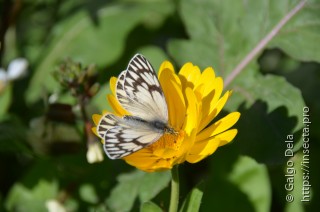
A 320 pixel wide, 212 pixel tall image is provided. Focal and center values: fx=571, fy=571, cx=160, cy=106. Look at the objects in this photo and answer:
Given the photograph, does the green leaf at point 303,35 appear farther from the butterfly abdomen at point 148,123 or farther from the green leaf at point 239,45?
the butterfly abdomen at point 148,123

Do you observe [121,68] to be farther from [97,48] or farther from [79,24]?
[79,24]

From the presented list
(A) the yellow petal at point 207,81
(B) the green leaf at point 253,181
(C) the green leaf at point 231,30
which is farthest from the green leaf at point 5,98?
(A) the yellow petal at point 207,81

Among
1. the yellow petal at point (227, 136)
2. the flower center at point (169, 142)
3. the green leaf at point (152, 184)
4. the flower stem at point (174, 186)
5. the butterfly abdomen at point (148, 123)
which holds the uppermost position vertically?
the butterfly abdomen at point (148, 123)

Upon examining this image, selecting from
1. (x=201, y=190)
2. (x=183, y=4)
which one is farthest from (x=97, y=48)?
(x=201, y=190)

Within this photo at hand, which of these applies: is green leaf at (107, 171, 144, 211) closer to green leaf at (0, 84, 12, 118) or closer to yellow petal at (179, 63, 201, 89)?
yellow petal at (179, 63, 201, 89)

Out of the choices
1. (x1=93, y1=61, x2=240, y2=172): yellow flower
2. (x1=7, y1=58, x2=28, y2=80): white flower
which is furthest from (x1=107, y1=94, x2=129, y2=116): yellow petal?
(x1=7, y1=58, x2=28, y2=80): white flower

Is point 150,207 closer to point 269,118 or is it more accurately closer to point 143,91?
point 143,91
